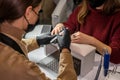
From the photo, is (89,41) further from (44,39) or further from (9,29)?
(9,29)

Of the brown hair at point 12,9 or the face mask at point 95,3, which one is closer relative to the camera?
the brown hair at point 12,9

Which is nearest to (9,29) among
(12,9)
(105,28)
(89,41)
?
(12,9)

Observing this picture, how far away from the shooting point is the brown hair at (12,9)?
1.01m

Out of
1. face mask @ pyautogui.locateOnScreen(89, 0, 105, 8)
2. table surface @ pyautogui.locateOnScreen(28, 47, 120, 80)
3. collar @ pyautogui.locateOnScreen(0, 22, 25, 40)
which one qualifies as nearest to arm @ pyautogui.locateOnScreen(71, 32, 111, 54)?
table surface @ pyautogui.locateOnScreen(28, 47, 120, 80)

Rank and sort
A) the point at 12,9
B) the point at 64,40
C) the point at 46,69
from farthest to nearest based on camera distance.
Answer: the point at 46,69
the point at 64,40
the point at 12,9

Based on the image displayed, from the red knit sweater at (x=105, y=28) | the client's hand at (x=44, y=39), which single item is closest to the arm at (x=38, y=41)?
the client's hand at (x=44, y=39)

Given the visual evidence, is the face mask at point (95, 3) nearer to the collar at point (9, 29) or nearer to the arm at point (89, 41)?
the arm at point (89, 41)

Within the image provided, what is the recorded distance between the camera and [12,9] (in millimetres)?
1022

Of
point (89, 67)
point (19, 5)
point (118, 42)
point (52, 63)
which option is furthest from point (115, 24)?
point (19, 5)

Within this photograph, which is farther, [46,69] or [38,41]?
[38,41]

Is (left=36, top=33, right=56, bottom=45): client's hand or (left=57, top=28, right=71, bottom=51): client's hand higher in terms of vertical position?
(left=57, top=28, right=71, bottom=51): client's hand

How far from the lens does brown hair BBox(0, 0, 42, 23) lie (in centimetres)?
101

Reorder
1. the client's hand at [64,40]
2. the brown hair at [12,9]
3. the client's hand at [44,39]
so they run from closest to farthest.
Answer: the brown hair at [12,9] → the client's hand at [64,40] → the client's hand at [44,39]

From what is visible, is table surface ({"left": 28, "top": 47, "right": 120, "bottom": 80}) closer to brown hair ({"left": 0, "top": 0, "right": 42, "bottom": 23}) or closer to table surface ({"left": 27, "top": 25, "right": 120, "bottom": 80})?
table surface ({"left": 27, "top": 25, "right": 120, "bottom": 80})
